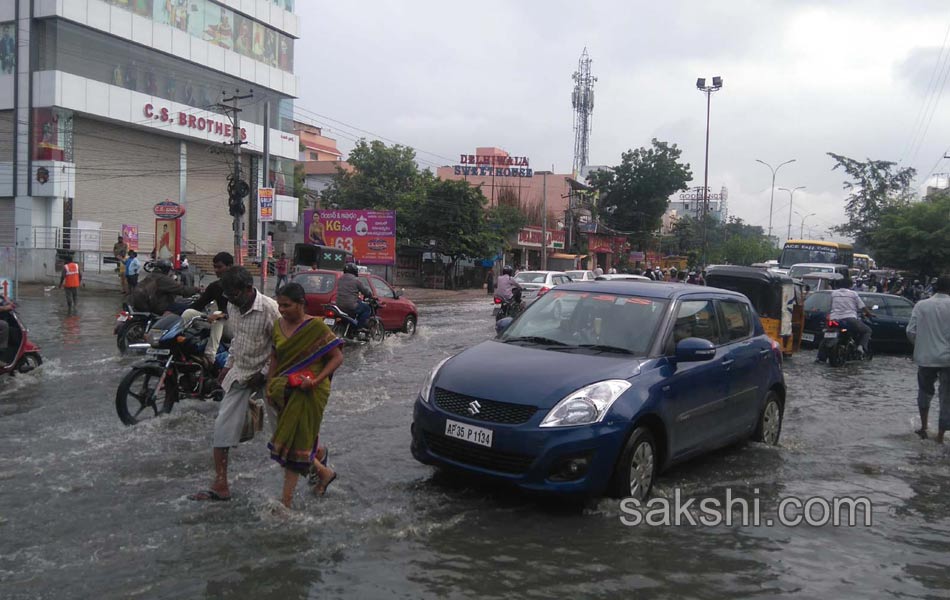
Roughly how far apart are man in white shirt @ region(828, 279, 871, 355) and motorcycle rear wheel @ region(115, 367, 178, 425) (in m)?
12.3

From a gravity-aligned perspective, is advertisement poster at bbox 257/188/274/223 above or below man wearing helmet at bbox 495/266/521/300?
above

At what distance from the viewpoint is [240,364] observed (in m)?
5.48

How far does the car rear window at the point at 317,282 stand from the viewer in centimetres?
1519

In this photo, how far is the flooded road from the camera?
424cm

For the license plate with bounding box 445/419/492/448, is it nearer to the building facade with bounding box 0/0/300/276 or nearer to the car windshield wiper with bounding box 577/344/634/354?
the car windshield wiper with bounding box 577/344/634/354

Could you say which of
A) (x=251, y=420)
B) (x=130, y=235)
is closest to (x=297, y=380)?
(x=251, y=420)

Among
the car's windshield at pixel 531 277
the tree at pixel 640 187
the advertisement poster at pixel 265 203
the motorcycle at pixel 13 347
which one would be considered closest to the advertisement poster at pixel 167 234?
the advertisement poster at pixel 265 203

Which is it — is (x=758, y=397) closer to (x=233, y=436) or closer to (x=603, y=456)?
(x=603, y=456)

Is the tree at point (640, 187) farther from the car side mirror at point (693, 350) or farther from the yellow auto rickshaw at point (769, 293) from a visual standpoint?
the car side mirror at point (693, 350)

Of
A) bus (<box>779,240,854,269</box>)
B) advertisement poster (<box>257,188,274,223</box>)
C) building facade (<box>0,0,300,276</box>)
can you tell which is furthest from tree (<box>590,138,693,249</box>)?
advertisement poster (<box>257,188,274,223</box>)

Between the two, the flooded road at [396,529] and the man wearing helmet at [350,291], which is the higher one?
the man wearing helmet at [350,291]

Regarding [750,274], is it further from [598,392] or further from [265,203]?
[265,203]

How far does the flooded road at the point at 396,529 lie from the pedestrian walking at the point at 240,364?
0.31m

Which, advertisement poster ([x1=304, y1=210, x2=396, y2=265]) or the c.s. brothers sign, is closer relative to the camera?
advertisement poster ([x1=304, y1=210, x2=396, y2=265])
